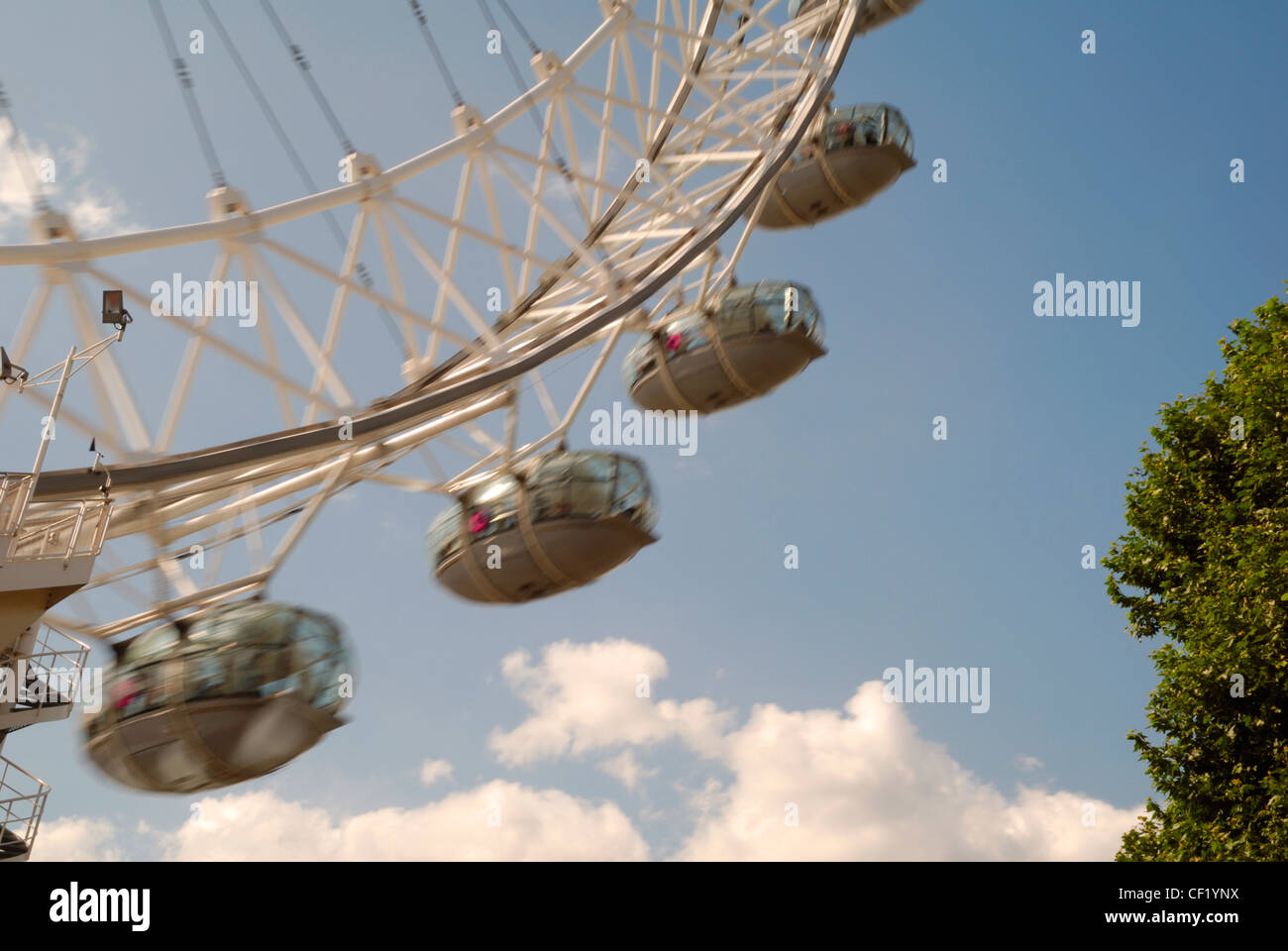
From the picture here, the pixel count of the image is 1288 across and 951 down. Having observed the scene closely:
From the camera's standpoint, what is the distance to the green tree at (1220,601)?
15.9 meters

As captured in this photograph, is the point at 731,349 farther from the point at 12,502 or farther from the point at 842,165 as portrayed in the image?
the point at 12,502

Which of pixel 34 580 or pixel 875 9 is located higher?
pixel 875 9

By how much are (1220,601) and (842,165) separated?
429 inches

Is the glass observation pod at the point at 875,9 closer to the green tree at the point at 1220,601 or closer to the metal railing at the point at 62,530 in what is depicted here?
the green tree at the point at 1220,601

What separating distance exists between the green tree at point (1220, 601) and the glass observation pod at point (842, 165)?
701 centimetres

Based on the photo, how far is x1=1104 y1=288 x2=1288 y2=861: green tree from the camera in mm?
15938

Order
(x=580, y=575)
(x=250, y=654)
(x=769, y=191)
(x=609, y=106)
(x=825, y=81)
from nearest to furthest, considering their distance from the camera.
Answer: (x=250, y=654) < (x=580, y=575) < (x=609, y=106) < (x=825, y=81) < (x=769, y=191)

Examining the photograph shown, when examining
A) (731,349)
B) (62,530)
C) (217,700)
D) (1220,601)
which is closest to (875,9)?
A: (731,349)

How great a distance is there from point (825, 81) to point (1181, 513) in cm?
979

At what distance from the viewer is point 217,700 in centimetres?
1211

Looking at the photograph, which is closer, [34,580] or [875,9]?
[34,580]
